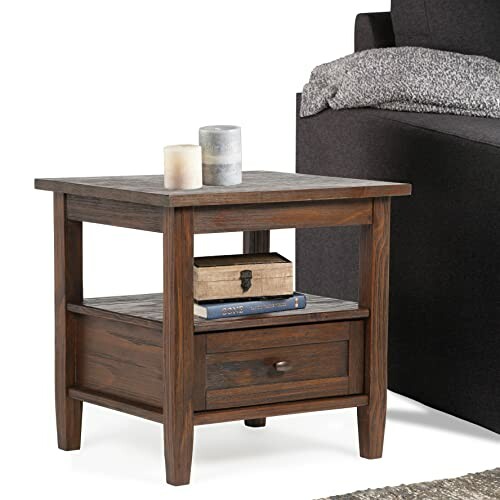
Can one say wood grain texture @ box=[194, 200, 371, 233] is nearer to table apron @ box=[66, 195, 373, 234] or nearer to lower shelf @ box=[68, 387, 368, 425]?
table apron @ box=[66, 195, 373, 234]

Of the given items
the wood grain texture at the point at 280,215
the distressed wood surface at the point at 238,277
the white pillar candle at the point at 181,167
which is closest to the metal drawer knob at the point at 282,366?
the distressed wood surface at the point at 238,277

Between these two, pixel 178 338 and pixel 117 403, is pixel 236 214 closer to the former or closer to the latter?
pixel 178 338

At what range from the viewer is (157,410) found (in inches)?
97.4

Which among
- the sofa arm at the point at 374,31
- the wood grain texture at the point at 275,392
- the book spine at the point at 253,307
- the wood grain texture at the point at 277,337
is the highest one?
the sofa arm at the point at 374,31

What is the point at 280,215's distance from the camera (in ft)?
8.16

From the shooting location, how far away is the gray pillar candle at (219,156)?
2539 mm

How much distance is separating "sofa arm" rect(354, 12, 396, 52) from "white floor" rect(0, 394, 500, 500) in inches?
36.3

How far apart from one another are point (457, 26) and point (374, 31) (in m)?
0.21

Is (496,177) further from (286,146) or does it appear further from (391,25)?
(286,146)

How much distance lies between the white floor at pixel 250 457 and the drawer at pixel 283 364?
0.47ft

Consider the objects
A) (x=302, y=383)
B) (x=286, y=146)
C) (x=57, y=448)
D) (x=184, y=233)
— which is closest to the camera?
(x=184, y=233)

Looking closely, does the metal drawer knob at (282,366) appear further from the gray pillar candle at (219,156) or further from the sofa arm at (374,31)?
the sofa arm at (374,31)

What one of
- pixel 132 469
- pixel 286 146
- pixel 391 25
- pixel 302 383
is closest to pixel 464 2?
pixel 391 25

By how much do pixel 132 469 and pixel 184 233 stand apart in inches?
19.1
